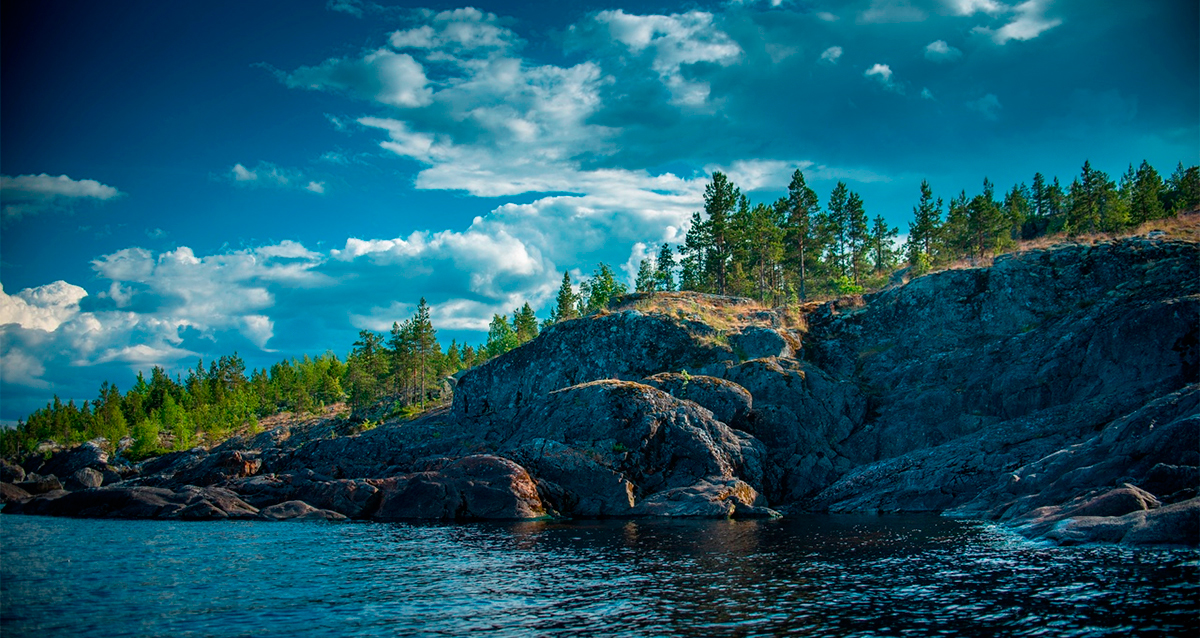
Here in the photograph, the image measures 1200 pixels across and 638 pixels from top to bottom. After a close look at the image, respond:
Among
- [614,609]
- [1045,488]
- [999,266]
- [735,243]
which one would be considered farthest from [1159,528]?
[735,243]

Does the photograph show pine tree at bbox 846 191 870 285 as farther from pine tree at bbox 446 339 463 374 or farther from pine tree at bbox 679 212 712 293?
pine tree at bbox 446 339 463 374

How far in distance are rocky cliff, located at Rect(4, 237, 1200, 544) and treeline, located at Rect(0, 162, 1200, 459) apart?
21105mm

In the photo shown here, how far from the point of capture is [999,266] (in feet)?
234

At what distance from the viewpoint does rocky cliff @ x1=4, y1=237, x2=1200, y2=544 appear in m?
48.7

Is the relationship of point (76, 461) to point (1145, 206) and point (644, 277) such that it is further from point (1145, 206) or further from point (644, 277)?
point (1145, 206)

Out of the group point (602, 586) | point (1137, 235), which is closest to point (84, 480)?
point (602, 586)

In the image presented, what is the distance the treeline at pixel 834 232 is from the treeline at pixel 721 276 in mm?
254

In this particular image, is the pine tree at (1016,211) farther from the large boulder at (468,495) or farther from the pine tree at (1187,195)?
the large boulder at (468,495)

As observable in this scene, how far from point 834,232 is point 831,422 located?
2149 inches

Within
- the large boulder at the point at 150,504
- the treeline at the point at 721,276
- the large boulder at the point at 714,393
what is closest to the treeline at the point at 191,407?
the treeline at the point at 721,276

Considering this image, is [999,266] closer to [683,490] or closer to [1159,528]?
[683,490]

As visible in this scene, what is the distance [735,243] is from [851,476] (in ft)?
168

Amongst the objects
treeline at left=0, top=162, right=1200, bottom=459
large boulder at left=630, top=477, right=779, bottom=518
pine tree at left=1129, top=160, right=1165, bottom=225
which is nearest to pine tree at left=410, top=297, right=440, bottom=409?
treeline at left=0, top=162, right=1200, bottom=459

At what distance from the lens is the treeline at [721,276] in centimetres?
9962
